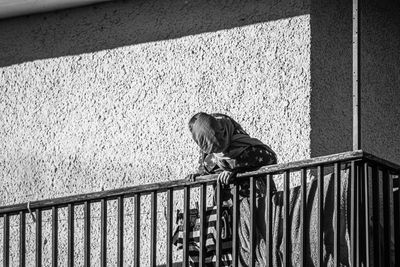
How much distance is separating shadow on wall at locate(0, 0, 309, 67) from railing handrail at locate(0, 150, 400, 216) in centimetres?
216

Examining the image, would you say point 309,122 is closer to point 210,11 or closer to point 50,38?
point 210,11

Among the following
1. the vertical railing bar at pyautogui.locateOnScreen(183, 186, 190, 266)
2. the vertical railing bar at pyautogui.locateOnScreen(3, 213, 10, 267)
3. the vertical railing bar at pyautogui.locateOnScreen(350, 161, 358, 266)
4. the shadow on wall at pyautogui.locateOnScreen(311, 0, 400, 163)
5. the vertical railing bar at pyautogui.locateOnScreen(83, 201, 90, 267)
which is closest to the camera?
the vertical railing bar at pyautogui.locateOnScreen(350, 161, 358, 266)

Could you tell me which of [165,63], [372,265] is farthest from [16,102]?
[372,265]

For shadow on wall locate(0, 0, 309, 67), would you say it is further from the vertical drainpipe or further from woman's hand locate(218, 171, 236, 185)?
woman's hand locate(218, 171, 236, 185)

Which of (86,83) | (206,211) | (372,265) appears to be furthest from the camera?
(86,83)

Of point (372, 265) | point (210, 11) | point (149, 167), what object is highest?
point (210, 11)

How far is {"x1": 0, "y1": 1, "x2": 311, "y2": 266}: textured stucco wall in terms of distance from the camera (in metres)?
17.1

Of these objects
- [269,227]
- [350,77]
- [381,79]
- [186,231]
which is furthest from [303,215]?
[381,79]

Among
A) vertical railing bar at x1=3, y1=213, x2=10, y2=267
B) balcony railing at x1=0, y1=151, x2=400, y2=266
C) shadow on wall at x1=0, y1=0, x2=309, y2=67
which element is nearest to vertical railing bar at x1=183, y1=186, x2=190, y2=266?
balcony railing at x1=0, y1=151, x2=400, y2=266

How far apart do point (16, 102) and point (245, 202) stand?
3577mm

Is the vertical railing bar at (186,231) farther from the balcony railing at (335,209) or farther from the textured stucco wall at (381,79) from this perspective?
the textured stucco wall at (381,79)

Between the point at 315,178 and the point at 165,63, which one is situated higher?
the point at 165,63

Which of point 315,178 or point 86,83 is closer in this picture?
point 315,178

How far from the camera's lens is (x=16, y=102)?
1844 centimetres
